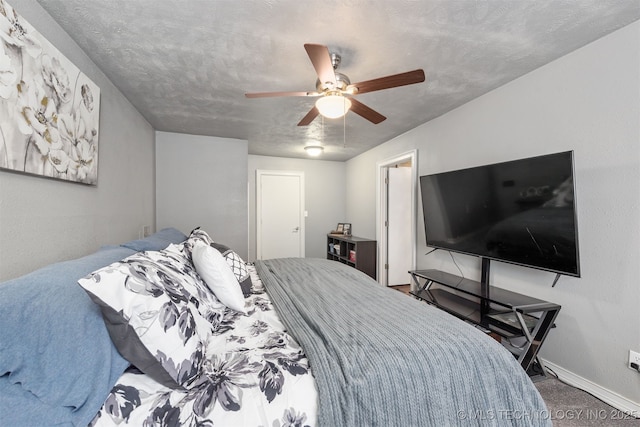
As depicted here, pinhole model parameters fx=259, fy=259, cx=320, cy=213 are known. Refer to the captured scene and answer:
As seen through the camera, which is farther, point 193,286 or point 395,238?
point 395,238

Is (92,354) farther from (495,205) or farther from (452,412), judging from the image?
(495,205)

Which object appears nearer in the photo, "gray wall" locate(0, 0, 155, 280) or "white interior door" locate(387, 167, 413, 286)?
"gray wall" locate(0, 0, 155, 280)

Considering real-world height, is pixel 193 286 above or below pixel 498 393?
above

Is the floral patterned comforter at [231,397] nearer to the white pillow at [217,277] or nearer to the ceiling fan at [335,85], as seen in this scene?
the white pillow at [217,277]

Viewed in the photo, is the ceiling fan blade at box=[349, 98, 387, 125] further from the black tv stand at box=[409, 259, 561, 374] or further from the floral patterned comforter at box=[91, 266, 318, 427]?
the floral patterned comforter at box=[91, 266, 318, 427]

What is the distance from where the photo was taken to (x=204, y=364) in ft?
3.17

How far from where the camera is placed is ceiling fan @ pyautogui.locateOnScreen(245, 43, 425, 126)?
1505mm

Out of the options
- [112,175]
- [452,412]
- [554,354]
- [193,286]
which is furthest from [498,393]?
[112,175]

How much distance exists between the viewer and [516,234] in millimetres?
1979

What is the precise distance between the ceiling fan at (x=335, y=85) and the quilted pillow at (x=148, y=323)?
1325 millimetres

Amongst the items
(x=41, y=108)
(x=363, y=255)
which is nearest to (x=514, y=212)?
→ (x=363, y=255)

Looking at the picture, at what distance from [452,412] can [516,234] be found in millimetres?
1552

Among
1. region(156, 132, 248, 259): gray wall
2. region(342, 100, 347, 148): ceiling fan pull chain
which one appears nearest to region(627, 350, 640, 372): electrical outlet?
region(342, 100, 347, 148): ceiling fan pull chain

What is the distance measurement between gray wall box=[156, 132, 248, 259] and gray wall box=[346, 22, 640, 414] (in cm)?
325
